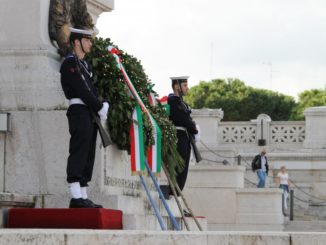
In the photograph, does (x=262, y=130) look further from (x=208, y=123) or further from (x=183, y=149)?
(x=183, y=149)

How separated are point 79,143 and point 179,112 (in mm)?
3944

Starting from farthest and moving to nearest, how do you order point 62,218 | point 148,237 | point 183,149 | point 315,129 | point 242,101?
point 242,101 → point 315,129 → point 183,149 → point 62,218 → point 148,237

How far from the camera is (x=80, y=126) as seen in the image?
11.0 metres

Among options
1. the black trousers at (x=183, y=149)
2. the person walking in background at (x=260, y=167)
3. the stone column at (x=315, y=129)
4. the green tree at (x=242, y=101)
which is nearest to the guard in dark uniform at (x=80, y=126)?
the black trousers at (x=183, y=149)

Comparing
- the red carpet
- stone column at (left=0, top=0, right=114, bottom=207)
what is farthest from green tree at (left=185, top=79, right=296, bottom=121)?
the red carpet

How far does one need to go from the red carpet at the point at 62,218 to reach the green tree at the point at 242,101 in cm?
6837

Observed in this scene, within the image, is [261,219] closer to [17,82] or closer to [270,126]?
[17,82]

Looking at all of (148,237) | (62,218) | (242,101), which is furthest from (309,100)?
(148,237)

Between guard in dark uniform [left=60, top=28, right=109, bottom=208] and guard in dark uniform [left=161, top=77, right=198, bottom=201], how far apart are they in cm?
367

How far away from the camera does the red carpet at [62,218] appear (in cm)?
1034

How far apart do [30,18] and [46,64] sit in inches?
19.3

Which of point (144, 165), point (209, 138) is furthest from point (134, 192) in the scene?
point (209, 138)

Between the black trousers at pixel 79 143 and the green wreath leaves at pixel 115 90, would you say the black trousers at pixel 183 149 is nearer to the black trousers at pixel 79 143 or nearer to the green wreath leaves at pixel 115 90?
the green wreath leaves at pixel 115 90

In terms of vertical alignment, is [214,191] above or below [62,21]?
below
